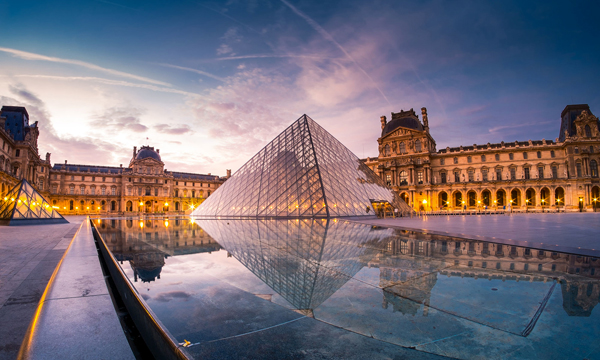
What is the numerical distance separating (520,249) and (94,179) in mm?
80149

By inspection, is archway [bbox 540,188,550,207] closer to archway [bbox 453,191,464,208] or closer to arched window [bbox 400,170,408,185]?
archway [bbox 453,191,464,208]

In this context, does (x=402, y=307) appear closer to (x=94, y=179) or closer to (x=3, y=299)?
(x=3, y=299)

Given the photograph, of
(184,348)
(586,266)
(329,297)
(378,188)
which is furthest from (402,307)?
(378,188)

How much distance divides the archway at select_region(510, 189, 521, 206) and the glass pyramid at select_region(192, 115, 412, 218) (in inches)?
1274

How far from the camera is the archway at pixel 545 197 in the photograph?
49903 millimetres

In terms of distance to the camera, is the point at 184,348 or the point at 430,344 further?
the point at 430,344

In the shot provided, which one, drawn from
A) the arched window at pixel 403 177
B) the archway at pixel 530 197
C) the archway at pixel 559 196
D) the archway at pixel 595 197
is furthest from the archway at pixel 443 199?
the archway at pixel 595 197

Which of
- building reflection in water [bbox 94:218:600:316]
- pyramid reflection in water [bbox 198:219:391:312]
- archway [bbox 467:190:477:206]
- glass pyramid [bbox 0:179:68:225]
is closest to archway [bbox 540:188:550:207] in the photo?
archway [bbox 467:190:477:206]

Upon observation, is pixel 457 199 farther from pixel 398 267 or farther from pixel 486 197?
pixel 398 267

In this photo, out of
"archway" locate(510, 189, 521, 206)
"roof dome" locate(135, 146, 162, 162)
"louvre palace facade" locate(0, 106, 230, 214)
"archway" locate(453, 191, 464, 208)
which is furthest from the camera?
"roof dome" locate(135, 146, 162, 162)

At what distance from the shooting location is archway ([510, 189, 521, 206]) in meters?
51.6

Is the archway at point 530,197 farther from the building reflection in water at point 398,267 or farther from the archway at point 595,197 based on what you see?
the building reflection in water at point 398,267

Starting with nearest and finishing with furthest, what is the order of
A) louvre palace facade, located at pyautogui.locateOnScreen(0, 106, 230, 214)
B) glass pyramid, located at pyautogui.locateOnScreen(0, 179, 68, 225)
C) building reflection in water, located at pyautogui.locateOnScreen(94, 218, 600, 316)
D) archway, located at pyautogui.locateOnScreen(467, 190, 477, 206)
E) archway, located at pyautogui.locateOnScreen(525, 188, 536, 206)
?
1. building reflection in water, located at pyautogui.locateOnScreen(94, 218, 600, 316)
2. glass pyramid, located at pyautogui.locateOnScreen(0, 179, 68, 225)
3. archway, located at pyautogui.locateOnScreen(525, 188, 536, 206)
4. archway, located at pyautogui.locateOnScreen(467, 190, 477, 206)
5. louvre palace facade, located at pyautogui.locateOnScreen(0, 106, 230, 214)

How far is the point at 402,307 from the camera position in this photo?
301cm
